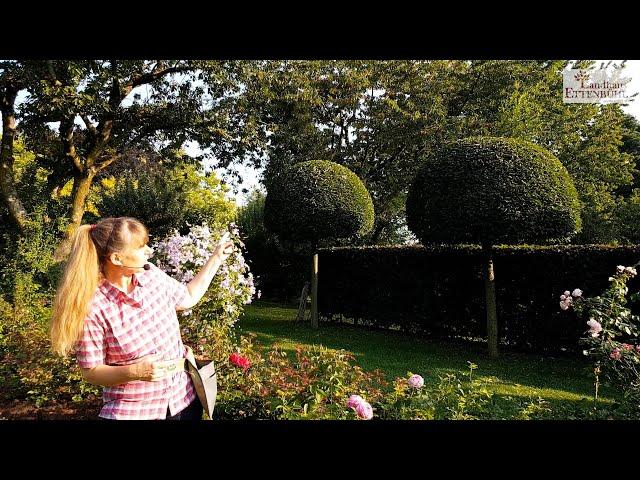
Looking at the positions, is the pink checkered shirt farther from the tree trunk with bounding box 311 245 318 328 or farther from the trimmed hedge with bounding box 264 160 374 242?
the tree trunk with bounding box 311 245 318 328

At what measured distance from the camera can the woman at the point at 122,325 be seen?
1.83m

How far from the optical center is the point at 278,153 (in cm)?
1430

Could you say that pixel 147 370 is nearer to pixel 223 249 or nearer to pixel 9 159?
pixel 223 249

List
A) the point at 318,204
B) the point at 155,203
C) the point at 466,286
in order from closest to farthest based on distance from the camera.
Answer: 1. the point at 466,286
2. the point at 318,204
3. the point at 155,203

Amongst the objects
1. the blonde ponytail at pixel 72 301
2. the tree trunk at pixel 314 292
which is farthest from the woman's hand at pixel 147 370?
the tree trunk at pixel 314 292

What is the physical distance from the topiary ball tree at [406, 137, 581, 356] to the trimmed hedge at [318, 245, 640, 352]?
47 centimetres

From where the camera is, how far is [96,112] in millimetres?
9641

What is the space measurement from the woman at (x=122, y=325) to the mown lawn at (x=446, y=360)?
A: 10.4ft

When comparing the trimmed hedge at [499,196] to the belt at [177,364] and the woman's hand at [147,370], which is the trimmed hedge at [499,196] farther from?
the woman's hand at [147,370]

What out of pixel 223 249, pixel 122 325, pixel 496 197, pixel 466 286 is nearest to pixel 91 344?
pixel 122 325

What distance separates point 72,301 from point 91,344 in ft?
0.58

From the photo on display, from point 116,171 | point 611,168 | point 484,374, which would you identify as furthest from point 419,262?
point 116,171
